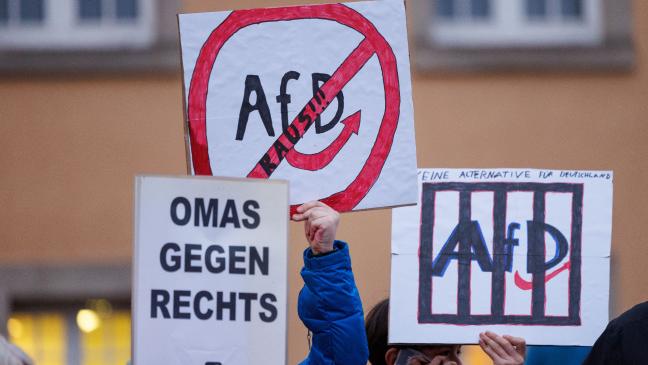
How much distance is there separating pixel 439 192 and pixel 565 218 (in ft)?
1.30

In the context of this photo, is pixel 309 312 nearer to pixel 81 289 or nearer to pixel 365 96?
pixel 365 96

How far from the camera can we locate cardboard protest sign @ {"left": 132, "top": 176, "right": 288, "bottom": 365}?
3486 mm

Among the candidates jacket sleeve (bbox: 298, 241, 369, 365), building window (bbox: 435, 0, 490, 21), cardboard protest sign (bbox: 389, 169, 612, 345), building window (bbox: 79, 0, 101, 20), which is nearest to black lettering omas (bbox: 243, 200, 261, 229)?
jacket sleeve (bbox: 298, 241, 369, 365)

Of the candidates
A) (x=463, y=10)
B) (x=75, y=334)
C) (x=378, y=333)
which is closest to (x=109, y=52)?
A: (x=75, y=334)

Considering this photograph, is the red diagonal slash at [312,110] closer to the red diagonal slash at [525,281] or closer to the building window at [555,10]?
the red diagonal slash at [525,281]

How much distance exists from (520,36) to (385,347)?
4802 mm

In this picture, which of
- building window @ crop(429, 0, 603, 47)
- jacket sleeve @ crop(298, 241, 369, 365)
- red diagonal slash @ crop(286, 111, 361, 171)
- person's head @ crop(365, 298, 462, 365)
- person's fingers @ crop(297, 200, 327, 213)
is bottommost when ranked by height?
person's head @ crop(365, 298, 462, 365)

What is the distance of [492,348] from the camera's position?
3984mm

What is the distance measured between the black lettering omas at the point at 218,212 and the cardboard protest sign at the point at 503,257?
0.65 m

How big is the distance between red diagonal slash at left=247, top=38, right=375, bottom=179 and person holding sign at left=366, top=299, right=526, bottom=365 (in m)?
0.76

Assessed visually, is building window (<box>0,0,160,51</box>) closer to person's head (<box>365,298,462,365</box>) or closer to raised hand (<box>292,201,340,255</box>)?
person's head (<box>365,298,462,365</box>)

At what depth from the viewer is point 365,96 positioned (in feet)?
13.0

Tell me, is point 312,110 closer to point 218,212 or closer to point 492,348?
point 218,212

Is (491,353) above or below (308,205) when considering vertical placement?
below
